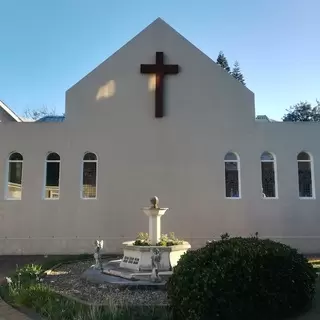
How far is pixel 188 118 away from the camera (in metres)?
15.1

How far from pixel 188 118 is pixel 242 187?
338cm

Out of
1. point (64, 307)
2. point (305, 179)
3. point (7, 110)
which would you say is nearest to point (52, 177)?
point (7, 110)

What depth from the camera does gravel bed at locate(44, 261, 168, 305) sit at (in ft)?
24.7

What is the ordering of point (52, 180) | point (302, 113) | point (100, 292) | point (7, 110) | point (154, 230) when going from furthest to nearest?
1. point (302, 113)
2. point (7, 110)
3. point (52, 180)
4. point (154, 230)
5. point (100, 292)

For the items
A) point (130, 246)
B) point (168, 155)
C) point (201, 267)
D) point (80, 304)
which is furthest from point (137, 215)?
point (201, 267)

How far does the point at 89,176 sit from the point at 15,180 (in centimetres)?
286

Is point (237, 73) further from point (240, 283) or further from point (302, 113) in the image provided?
point (240, 283)

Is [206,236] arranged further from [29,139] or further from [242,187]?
[29,139]

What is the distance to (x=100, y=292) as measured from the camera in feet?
27.5

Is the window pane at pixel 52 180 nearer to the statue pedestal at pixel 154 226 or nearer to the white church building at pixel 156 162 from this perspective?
the white church building at pixel 156 162

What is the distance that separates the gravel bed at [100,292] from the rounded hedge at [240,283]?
1.53 metres

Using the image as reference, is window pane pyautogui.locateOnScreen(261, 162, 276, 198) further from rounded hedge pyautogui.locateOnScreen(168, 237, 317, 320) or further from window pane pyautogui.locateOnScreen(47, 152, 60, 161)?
rounded hedge pyautogui.locateOnScreen(168, 237, 317, 320)

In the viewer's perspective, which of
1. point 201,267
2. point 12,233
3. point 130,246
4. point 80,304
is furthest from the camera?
point 12,233

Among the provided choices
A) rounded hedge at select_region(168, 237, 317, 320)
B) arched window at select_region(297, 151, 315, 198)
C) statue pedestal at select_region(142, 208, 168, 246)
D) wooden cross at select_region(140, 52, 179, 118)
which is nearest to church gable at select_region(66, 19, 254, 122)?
wooden cross at select_region(140, 52, 179, 118)
